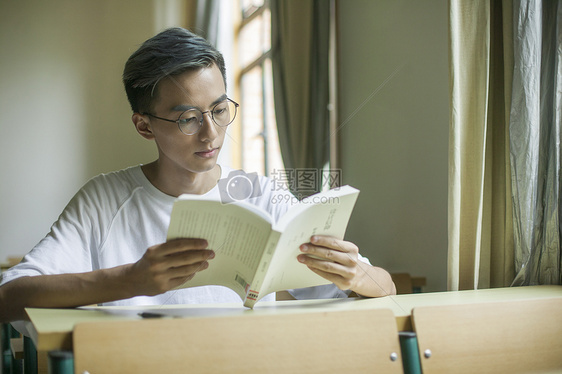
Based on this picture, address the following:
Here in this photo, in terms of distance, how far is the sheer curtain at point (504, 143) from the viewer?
1.47 meters

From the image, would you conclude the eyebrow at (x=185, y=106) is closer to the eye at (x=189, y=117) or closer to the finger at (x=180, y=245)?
the eye at (x=189, y=117)

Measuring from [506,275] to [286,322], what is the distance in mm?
880

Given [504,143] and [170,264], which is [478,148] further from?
[170,264]

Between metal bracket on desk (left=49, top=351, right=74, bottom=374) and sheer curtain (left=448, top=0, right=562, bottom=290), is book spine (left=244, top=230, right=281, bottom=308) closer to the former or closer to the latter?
metal bracket on desk (left=49, top=351, right=74, bottom=374)

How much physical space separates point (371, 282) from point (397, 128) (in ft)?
4.67

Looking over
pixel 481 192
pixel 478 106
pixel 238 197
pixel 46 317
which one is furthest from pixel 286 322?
pixel 478 106

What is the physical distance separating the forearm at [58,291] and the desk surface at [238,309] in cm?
3

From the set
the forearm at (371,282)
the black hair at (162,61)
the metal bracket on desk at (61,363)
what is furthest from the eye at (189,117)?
the metal bracket on desk at (61,363)

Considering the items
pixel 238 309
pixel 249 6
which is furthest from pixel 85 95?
pixel 238 309

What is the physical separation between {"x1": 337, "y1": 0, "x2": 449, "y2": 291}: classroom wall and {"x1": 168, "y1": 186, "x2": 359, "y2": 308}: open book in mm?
1247

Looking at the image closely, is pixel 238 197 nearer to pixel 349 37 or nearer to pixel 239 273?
pixel 239 273

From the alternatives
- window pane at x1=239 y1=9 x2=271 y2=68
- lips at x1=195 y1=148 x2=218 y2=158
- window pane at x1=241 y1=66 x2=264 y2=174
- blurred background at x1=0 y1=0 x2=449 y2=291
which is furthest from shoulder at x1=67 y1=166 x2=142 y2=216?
window pane at x1=239 y1=9 x2=271 y2=68

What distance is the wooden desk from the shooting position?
92cm

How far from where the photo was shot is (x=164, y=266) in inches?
40.4
